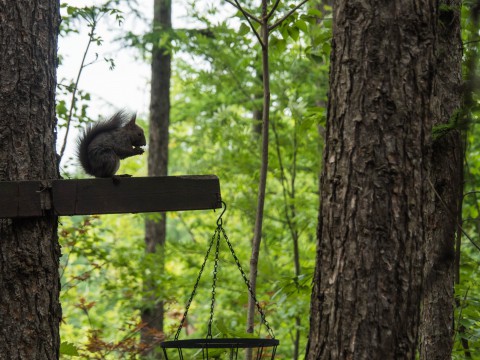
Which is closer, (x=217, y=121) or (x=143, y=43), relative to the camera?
(x=217, y=121)

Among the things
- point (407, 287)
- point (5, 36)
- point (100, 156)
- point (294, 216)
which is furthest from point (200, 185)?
point (294, 216)

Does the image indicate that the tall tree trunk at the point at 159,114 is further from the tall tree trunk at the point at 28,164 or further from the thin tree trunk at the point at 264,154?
the tall tree trunk at the point at 28,164

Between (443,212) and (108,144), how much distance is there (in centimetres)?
188

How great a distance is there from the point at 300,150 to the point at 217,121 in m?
1.12

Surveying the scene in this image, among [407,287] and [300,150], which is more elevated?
[300,150]

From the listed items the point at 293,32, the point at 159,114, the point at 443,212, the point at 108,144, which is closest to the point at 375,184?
the point at 443,212

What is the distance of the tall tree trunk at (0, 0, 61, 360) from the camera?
2844 mm

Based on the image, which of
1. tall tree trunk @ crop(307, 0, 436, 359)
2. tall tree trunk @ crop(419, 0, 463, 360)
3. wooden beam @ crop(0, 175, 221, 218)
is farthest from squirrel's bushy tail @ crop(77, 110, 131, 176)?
tall tree trunk @ crop(419, 0, 463, 360)

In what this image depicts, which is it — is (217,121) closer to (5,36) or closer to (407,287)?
(5,36)

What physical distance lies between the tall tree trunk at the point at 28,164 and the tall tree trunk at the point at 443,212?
1.96 metres

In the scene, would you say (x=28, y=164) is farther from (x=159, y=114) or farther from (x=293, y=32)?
(x=159, y=114)

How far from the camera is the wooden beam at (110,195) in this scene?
2771 millimetres

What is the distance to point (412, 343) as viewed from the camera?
2.11m

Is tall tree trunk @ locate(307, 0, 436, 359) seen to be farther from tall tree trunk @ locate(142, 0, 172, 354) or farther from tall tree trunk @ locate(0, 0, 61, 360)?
tall tree trunk @ locate(142, 0, 172, 354)
